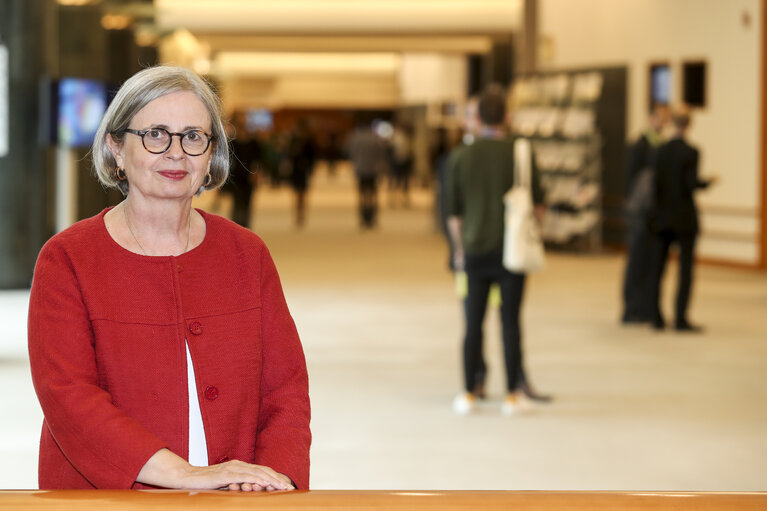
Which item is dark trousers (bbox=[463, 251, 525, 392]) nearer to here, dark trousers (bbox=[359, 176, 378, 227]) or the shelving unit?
the shelving unit

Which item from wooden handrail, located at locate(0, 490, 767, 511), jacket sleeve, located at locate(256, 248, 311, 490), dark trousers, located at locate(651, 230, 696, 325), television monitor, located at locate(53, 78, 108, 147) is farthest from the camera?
television monitor, located at locate(53, 78, 108, 147)

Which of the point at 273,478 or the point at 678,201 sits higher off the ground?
the point at 678,201

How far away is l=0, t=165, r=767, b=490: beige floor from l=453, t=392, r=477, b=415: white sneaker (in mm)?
61

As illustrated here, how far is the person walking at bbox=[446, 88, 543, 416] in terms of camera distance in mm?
6164

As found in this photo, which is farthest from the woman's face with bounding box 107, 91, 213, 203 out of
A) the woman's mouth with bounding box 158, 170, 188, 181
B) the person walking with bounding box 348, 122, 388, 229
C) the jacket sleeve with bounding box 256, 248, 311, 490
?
the person walking with bounding box 348, 122, 388, 229

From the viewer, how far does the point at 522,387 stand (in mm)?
6539

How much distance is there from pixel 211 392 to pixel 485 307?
14.1 ft

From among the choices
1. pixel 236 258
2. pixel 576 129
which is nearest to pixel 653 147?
pixel 576 129

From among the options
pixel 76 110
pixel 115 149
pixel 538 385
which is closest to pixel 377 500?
pixel 115 149

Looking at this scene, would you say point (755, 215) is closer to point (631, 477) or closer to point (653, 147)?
point (653, 147)

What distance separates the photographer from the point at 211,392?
2.08 metres

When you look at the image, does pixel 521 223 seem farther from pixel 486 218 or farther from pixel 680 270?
pixel 680 270

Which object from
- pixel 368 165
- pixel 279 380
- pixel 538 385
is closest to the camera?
pixel 279 380

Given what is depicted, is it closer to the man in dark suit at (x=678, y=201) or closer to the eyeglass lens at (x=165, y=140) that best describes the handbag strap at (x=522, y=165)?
the man in dark suit at (x=678, y=201)
